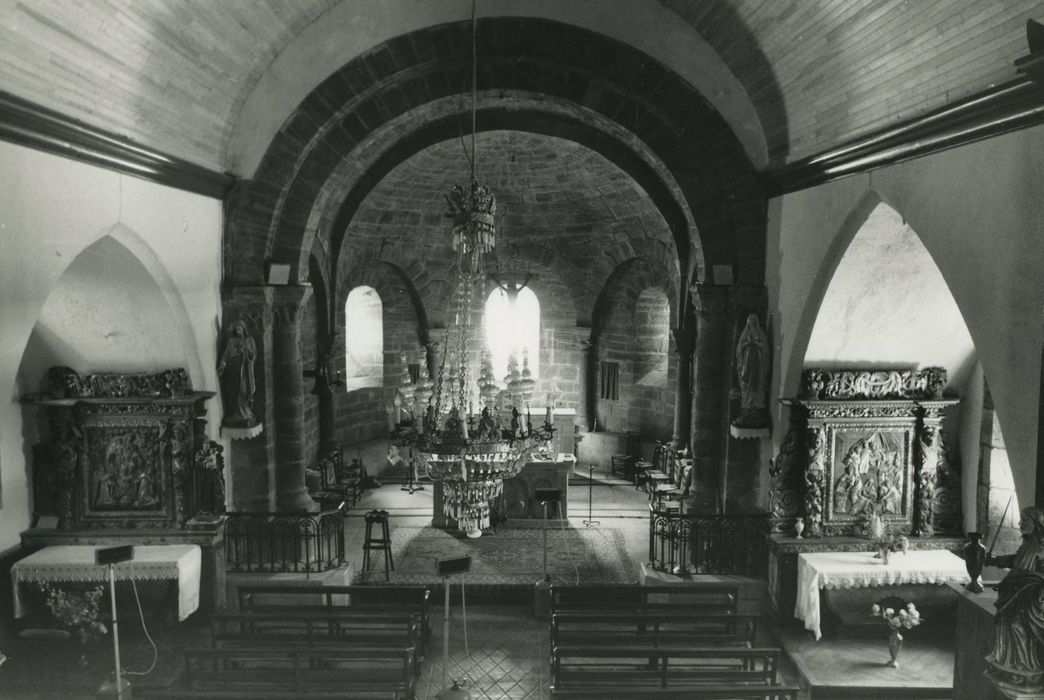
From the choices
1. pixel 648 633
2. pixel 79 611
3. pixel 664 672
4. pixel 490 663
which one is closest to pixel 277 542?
pixel 79 611

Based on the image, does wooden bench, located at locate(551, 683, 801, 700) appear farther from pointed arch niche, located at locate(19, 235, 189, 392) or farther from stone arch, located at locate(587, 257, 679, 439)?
stone arch, located at locate(587, 257, 679, 439)

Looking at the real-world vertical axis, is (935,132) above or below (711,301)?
above

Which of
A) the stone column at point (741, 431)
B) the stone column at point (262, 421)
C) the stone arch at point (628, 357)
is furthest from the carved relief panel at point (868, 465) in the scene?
the stone column at point (262, 421)

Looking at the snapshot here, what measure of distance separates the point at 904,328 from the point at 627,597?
4533 millimetres

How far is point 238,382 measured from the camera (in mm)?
10305

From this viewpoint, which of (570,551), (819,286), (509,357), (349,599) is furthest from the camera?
(570,551)

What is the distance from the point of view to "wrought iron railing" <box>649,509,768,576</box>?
10477 millimetres

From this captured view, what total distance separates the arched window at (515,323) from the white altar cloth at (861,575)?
383 inches

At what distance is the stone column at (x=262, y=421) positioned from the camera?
34.9 ft

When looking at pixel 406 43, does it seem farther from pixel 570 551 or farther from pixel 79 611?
pixel 570 551

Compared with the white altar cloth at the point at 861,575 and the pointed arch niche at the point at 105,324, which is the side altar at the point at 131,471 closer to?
the pointed arch niche at the point at 105,324

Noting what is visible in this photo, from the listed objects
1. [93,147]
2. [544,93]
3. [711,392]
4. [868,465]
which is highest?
[544,93]

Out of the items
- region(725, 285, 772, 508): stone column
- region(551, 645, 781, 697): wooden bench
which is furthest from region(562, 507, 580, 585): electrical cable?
region(551, 645, 781, 697): wooden bench

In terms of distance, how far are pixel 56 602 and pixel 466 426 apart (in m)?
4.79
